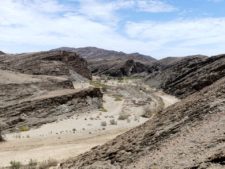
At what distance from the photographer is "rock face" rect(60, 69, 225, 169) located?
31.0ft

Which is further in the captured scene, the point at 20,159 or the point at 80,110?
the point at 80,110

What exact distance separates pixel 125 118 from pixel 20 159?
1608 cm

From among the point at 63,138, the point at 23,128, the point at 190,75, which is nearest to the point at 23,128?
the point at 23,128

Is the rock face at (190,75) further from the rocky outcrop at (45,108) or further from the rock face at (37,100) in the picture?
the rocky outcrop at (45,108)

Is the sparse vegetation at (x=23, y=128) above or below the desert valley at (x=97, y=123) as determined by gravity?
below

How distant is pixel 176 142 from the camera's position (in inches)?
410

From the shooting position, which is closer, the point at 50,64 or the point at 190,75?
the point at 50,64

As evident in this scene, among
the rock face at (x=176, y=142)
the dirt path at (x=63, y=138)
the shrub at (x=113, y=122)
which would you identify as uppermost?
the rock face at (x=176, y=142)

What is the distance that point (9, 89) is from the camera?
38125 mm

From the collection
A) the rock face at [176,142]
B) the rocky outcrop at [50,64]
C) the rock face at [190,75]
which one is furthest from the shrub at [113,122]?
the rock face at [190,75]

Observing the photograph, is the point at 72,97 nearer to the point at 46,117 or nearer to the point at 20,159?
the point at 46,117

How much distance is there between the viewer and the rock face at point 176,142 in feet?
31.0

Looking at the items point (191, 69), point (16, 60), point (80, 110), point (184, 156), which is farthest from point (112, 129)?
point (191, 69)

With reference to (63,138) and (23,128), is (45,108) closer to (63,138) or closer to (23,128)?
(23,128)
